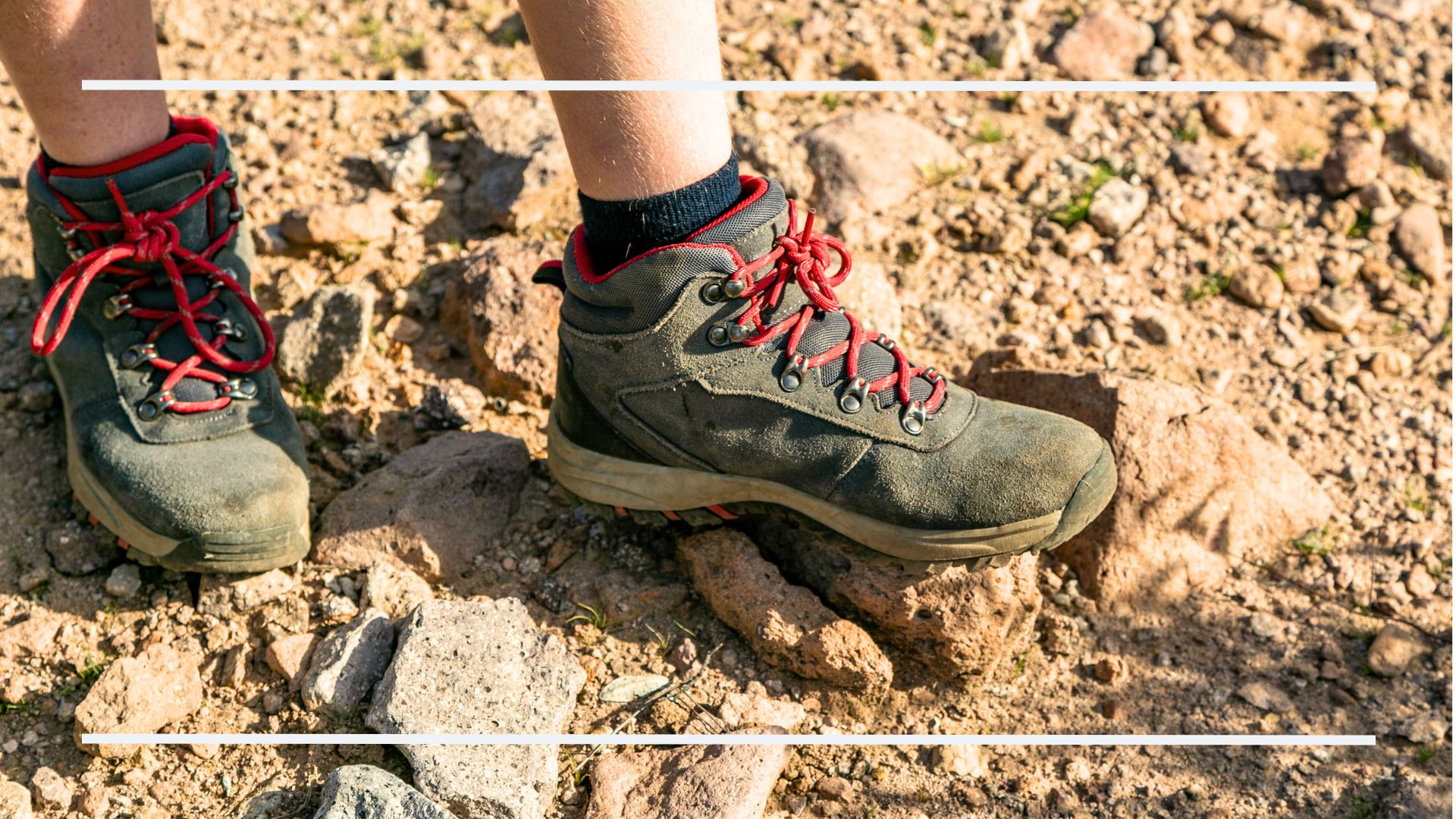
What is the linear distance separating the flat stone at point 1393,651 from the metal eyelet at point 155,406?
2.34 m

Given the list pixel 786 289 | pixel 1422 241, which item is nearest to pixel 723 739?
pixel 786 289

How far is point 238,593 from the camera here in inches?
89.3

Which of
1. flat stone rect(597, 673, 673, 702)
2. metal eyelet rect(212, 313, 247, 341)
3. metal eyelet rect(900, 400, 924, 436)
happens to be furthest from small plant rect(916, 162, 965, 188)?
metal eyelet rect(212, 313, 247, 341)

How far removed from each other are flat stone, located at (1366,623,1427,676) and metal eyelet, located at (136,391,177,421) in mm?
2341

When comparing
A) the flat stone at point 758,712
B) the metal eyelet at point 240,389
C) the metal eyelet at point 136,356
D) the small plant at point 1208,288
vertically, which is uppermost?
the metal eyelet at point 136,356

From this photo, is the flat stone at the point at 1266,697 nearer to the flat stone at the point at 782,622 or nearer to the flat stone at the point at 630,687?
the flat stone at the point at 782,622

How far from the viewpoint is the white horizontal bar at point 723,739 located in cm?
203

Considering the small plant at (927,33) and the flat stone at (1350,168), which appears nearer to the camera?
the flat stone at (1350,168)

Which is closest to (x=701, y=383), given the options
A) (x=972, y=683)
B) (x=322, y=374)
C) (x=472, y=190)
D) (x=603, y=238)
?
(x=603, y=238)

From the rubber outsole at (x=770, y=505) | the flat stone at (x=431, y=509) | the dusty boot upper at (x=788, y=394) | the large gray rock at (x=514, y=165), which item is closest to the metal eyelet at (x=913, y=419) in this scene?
the dusty boot upper at (x=788, y=394)

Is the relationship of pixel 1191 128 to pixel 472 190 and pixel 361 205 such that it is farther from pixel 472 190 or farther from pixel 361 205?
pixel 361 205

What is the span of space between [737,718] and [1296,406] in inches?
62.3

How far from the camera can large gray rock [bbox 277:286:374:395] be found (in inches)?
107

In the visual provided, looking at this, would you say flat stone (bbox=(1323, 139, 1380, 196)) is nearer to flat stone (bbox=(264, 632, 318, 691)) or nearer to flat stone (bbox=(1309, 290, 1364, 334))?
flat stone (bbox=(1309, 290, 1364, 334))
